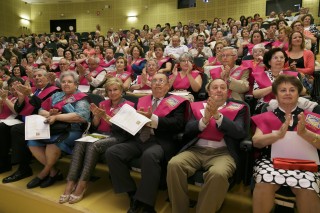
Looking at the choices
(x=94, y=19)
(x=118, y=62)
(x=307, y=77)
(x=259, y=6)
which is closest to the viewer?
(x=307, y=77)

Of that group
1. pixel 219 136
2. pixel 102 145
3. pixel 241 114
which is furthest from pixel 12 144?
pixel 241 114

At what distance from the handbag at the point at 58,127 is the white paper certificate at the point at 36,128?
4 centimetres

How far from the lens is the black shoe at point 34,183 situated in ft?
7.47

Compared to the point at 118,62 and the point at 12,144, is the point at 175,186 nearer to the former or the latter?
the point at 12,144

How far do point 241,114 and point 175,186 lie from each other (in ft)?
2.28

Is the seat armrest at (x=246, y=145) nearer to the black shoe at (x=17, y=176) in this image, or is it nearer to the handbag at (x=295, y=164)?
the handbag at (x=295, y=164)

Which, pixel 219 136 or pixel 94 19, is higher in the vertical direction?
pixel 94 19

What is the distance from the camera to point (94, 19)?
13.5 meters

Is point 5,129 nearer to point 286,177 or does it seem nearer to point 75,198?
point 75,198

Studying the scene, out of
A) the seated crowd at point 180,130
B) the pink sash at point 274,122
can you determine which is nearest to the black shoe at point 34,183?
the seated crowd at point 180,130

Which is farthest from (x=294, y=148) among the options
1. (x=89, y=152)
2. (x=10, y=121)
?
(x=10, y=121)

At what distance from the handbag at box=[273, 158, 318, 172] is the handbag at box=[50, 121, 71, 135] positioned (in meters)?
1.65

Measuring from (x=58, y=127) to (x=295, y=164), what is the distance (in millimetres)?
1787

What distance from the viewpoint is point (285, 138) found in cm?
161
